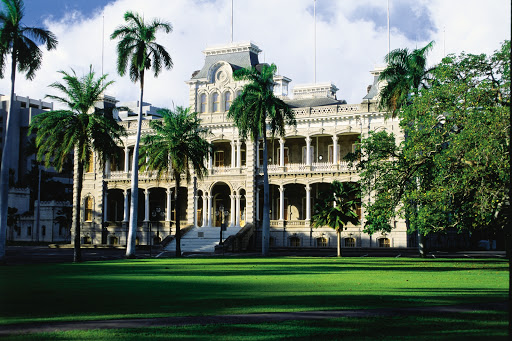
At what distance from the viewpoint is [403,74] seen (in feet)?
141

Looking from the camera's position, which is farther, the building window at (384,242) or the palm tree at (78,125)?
the building window at (384,242)

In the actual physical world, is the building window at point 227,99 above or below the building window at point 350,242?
above

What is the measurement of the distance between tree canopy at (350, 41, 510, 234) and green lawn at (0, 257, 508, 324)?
3.84 m

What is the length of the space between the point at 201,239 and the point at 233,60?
18025 mm

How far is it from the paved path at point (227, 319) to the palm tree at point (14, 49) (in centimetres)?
2458

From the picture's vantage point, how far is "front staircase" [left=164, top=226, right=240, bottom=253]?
183 feet

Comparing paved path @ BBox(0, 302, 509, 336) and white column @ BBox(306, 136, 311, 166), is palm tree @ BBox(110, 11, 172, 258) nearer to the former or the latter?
white column @ BBox(306, 136, 311, 166)

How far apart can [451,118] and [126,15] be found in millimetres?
23786

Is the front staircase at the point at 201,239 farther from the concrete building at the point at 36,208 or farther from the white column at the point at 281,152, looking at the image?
the concrete building at the point at 36,208

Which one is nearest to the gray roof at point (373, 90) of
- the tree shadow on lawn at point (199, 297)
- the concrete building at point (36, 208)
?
the concrete building at point (36, 208)

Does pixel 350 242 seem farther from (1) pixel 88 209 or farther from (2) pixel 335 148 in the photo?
(1) pixel 88 209

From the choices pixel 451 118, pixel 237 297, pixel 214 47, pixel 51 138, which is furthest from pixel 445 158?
pixel 214 47

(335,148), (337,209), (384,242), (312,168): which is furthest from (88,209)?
(337,209)

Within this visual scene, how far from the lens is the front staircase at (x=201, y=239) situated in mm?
55844
